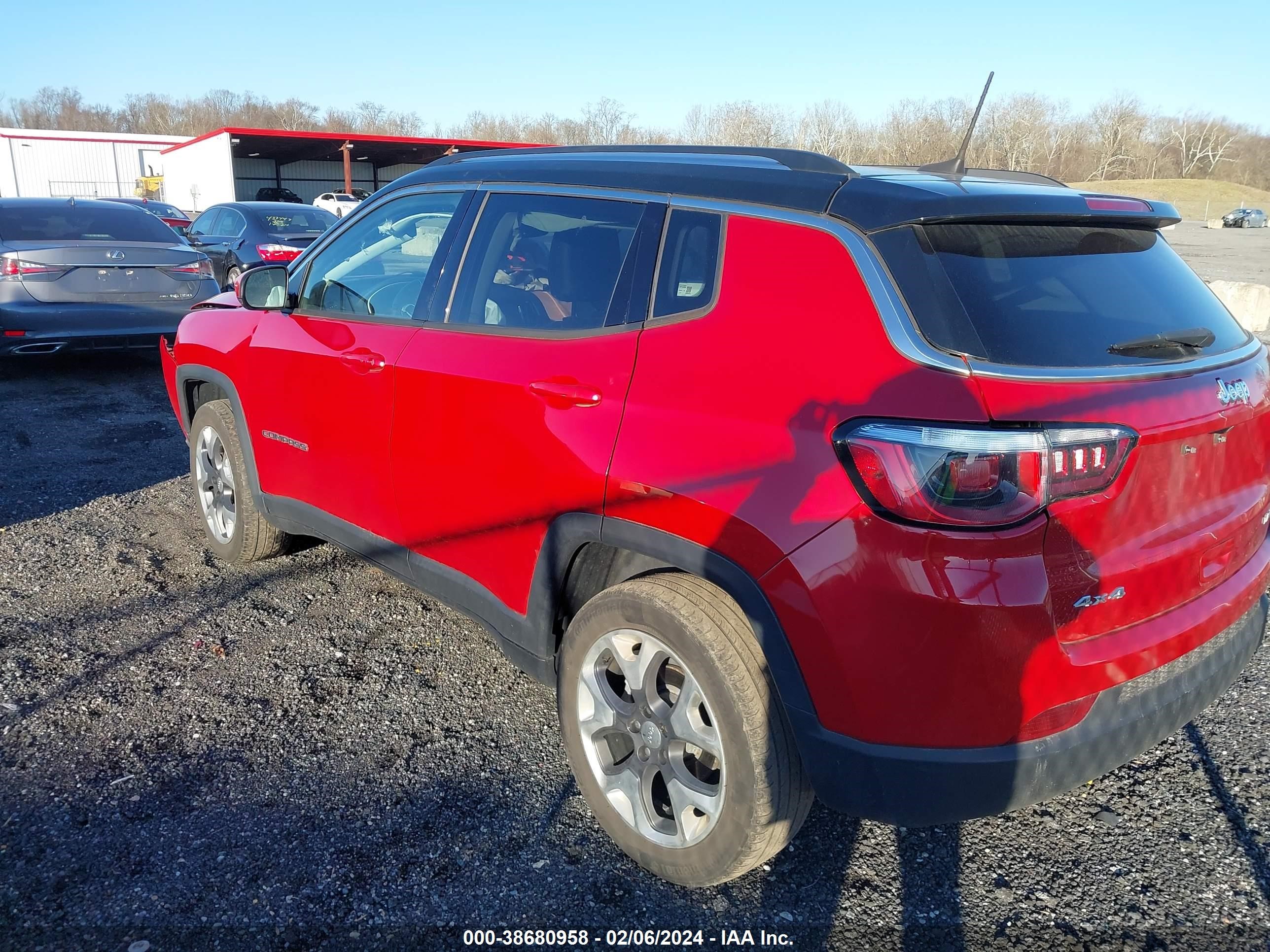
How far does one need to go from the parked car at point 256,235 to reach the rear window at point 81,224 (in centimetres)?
388

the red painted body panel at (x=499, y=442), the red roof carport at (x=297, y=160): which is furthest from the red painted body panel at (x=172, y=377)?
the red roof carport at (x=297, y=160)

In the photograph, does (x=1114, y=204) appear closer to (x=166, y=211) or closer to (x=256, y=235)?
(x=256, y=235)

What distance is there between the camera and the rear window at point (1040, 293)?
2.06m

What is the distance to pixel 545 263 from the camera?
2.96 metres

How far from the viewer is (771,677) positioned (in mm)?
2211

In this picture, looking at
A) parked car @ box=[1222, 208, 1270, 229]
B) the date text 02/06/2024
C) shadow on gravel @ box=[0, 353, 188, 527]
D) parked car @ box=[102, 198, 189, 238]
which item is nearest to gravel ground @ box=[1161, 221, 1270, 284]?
parked car @ box=[1222, 208, 1270, 229]

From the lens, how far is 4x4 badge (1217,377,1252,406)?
7.52ft

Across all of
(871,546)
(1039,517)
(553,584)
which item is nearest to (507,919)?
(553,584)

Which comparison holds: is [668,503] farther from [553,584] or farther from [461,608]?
[461,608]

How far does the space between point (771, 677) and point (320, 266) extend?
8.73ft

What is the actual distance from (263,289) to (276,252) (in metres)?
10.5

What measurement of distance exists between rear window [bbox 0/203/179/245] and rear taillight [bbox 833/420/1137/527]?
8.76 metres

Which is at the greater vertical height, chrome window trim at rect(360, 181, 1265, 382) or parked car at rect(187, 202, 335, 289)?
chrome window trim at rect(360, 181, 1265, 382)

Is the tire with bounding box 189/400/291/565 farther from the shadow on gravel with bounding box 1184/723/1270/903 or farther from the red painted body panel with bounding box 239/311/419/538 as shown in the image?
the shadow on gravel with bounding box 1184/723/1270/903
